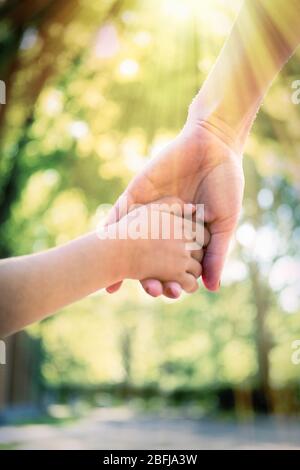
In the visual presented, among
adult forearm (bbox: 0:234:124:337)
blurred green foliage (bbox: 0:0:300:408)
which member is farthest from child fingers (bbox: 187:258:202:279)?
blurred green foliage (bbox: 0:0:300:408)

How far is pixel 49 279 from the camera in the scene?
1.58 metres

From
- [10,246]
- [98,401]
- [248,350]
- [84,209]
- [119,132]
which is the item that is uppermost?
[119,132]

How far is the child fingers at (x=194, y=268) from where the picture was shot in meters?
1.82

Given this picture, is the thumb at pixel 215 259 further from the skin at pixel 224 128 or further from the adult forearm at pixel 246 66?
the adult forearm at pixel 246 66

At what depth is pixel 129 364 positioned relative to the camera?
16.5 metres

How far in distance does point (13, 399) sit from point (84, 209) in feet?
10.8

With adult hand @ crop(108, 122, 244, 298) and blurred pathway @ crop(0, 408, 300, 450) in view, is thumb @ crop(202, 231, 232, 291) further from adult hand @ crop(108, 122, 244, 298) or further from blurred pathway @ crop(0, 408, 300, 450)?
blurred pathway @ crop(0, 408, 300, 450)

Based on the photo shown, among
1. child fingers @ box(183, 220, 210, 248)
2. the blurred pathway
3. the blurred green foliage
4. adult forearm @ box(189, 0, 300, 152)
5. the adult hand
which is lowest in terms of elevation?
the blurred pathway

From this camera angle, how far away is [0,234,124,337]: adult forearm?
1.55 m

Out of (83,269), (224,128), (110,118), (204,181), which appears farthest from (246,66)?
(110,118)

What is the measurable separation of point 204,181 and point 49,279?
2.16 ft

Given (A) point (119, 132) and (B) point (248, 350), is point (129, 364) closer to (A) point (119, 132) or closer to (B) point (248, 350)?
(B) point (248, 350)

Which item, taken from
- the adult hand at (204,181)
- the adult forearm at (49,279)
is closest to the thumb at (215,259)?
the adult hand at (204,181)

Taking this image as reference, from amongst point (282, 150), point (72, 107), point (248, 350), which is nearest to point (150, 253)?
point (282, 150)
